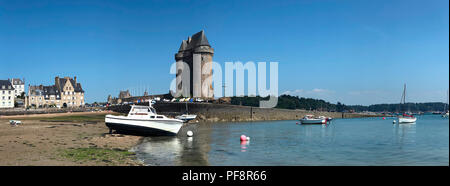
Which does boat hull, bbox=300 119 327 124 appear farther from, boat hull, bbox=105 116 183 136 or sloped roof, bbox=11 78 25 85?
sloped roof, bbox=11 78 25 85

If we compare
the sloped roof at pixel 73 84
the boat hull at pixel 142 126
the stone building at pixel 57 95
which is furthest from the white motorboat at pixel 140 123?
the sloped roof at pixel 73 84

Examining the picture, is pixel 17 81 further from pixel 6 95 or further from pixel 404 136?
pixel 404 136

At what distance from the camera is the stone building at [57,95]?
90.0 metres

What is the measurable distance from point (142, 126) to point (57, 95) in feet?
257

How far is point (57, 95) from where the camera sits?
93.8 metres

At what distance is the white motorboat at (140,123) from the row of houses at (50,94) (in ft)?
225

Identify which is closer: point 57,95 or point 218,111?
point 218,111

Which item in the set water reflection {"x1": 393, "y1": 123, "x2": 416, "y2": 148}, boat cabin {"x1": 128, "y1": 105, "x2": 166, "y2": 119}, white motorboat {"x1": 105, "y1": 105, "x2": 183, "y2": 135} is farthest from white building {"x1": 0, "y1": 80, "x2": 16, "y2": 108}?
water reflection {"x1": 393, "y1": 123, "x2": 416, "y2": 148}

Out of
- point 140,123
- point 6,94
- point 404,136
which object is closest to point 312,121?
point 404,136
